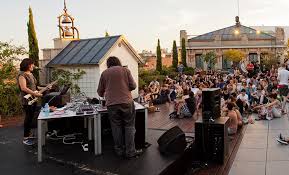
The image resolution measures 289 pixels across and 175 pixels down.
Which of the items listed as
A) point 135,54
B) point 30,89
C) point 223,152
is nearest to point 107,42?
point 135,54

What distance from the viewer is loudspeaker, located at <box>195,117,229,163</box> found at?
541 centimetres

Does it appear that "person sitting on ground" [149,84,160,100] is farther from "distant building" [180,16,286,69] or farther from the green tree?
"distant building" [180,16,286,69]

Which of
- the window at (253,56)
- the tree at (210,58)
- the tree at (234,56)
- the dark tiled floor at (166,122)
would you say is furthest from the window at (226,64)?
the dark tiled floor at (166,122)

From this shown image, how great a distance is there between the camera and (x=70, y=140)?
5938 mm

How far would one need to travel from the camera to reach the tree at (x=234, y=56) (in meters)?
34.3

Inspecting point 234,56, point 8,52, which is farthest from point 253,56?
point 8,52

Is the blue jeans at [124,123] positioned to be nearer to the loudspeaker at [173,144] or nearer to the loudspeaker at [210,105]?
the loudspeaker at [173,144]

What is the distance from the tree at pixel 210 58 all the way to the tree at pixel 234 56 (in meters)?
1.33

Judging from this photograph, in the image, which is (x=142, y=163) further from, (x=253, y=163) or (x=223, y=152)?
(x=253, y=163)

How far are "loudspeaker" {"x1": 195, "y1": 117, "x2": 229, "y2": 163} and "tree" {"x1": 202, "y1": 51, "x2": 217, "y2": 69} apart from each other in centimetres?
2994

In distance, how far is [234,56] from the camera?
112ft

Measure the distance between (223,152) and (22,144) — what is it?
377 cm

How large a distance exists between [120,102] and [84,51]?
377 inches

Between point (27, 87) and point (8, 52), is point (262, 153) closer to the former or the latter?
point (27, 87)
